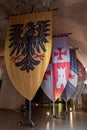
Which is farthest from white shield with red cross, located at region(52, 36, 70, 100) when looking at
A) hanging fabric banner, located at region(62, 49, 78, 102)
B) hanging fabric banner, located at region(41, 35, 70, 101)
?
hanging fabric banner, located at region(62, 49, 78, 102)

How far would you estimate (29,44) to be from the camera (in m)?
5.91

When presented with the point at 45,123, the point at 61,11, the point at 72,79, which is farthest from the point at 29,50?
the point at 72,79

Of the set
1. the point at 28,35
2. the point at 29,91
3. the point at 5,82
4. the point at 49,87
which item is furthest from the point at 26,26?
the point at 5,82

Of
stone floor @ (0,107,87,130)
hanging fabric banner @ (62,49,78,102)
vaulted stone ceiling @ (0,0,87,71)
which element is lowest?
stone floor @ (0,107,87,130)

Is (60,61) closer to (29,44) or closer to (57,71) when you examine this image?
(57,71)

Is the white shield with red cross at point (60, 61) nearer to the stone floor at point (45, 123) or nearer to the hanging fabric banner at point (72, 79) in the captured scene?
the stone floor at point (45, 123)

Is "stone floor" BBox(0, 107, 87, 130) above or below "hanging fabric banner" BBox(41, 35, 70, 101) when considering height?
below

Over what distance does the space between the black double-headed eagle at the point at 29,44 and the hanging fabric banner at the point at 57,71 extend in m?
1.98

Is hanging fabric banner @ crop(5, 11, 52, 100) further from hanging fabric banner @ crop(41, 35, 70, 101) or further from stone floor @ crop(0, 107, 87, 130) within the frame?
hanging fabric banner @ crop(41, 35, 70, 101)

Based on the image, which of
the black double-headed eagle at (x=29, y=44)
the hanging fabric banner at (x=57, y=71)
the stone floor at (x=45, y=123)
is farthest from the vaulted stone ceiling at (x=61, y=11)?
the stone floor at (x=45, y=123)

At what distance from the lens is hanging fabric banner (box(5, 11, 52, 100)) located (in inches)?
224

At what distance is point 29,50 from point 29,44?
0.58 feet

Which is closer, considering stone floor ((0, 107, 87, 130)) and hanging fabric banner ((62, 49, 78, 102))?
stone floor ((0, 107, 87, 130))

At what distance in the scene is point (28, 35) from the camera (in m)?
5.98
